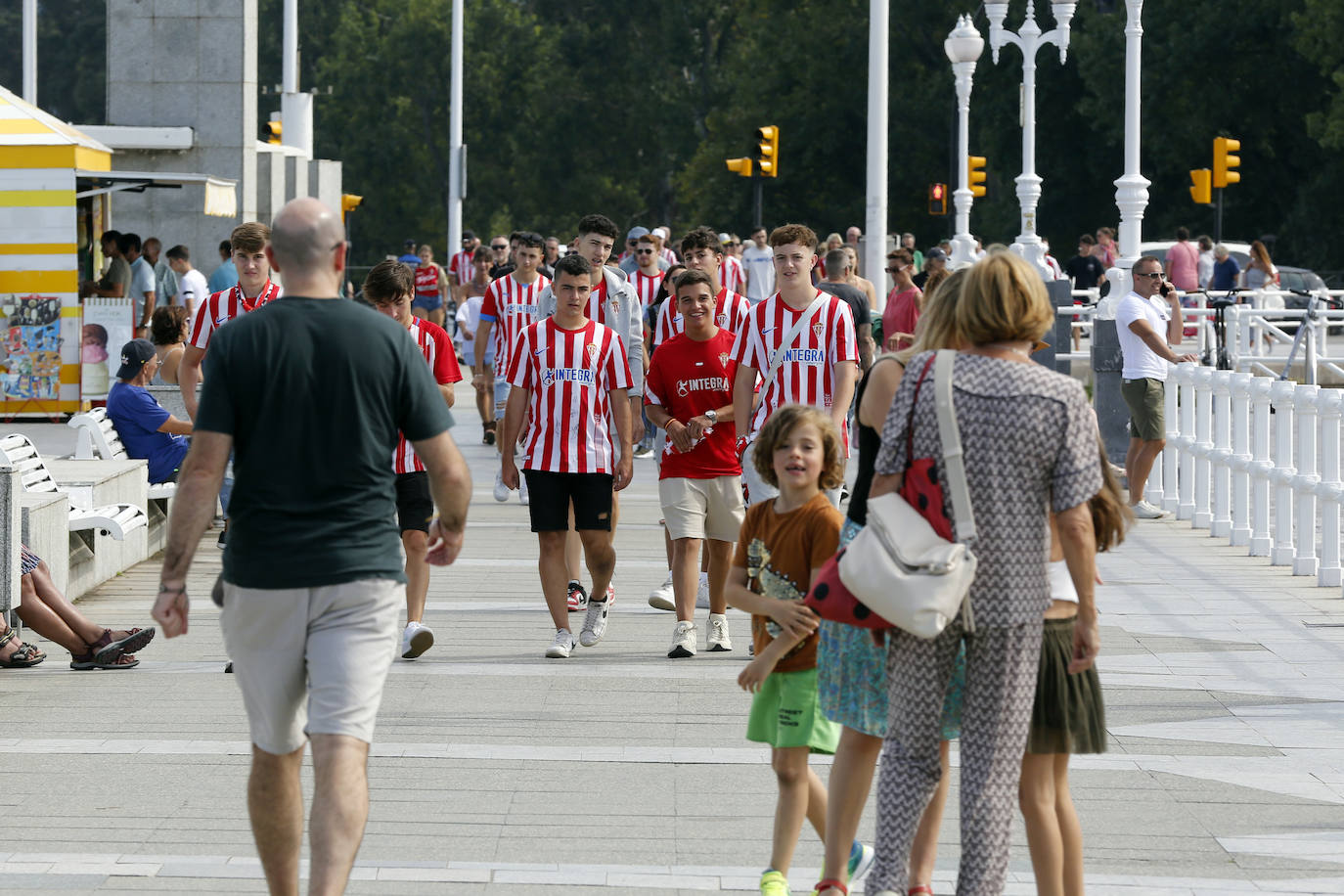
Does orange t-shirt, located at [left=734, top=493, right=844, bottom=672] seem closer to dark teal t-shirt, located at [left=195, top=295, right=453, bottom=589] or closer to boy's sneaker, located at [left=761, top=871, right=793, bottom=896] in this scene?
boy's sneaker, located at [left=761, top=871, right=793, bottom=896]

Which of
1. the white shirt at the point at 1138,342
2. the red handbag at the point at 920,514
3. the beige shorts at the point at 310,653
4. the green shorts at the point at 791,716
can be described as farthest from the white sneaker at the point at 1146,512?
the beige shorts at the point at 310,653

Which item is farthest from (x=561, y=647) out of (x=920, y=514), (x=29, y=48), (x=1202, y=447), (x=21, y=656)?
(x=29, y=48)

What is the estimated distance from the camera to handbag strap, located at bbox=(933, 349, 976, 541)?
4.50 meters

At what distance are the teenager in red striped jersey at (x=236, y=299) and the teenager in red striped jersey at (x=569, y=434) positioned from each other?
3.73 ft

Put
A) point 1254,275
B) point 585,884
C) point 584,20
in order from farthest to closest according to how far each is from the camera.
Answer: point 584,20 → point 1254,275 → point 585,884

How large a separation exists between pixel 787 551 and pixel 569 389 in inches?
147

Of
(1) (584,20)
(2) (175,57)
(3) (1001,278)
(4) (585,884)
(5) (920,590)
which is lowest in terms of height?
(4) (585,884)

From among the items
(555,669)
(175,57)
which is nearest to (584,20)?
(175,57)

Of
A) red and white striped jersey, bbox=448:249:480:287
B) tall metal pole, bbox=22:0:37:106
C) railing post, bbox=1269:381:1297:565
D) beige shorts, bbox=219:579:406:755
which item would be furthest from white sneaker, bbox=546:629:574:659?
tall metal pole, bbox=22:0:37:106

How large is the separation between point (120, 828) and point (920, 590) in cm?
268

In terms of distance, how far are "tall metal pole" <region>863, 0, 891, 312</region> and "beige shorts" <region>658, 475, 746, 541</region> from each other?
534 inches

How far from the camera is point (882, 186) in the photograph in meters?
22.9

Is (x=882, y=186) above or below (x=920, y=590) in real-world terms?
above

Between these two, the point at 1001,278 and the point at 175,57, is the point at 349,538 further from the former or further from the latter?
the point at 175,57
